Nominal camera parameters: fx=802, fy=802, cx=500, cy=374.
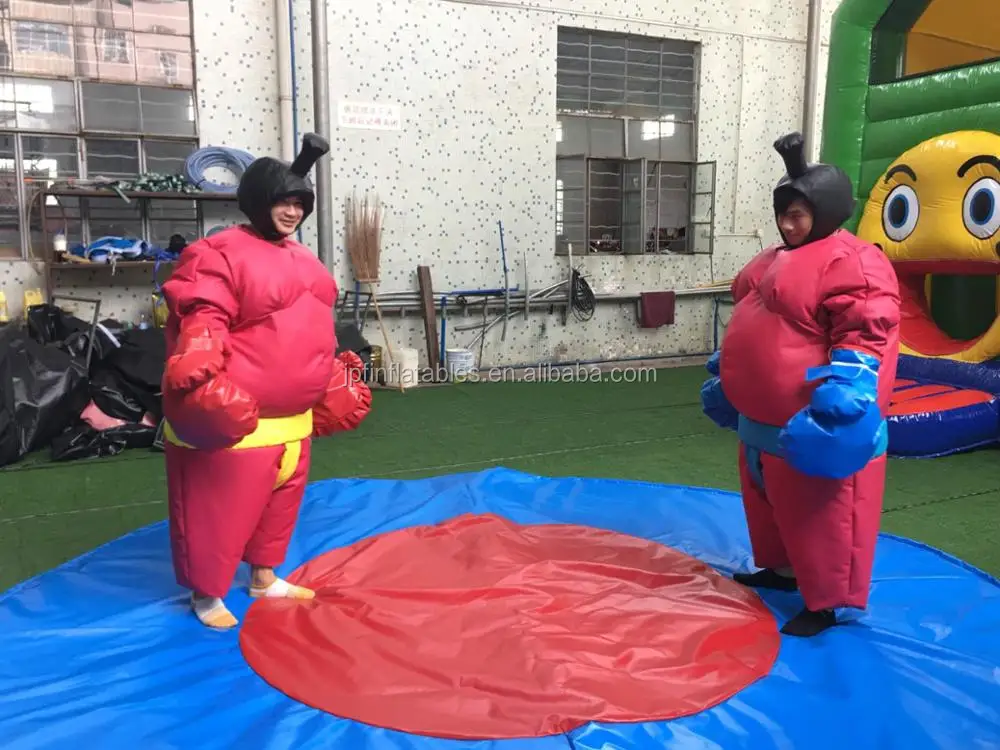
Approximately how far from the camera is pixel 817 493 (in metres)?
2.26

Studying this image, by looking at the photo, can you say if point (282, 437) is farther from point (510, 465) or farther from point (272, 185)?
point (510, 465)

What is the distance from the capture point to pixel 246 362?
2.27m

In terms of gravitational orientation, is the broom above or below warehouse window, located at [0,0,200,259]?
below

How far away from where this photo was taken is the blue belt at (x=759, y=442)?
225 centimetres

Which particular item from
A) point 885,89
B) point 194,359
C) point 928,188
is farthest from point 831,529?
point 885,89

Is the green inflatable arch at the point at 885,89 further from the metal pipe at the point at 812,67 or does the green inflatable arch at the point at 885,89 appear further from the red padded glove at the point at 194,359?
the red padded glove at the point at 194,359

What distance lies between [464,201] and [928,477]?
14.7 ft

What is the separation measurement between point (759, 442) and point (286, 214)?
156cm

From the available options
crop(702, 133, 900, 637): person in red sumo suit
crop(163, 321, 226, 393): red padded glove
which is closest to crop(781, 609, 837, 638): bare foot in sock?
crop(702, 133, 900, 637): person in red sumo suit

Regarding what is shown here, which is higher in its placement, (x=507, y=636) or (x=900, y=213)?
(x=900, y=213)

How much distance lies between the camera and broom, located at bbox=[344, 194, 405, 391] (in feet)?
21.9

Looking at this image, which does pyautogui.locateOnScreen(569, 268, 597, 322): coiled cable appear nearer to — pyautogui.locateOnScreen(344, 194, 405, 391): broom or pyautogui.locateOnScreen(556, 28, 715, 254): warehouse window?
pyautogui.locateOnScreen(556, 28, 715, 254): warehouse window

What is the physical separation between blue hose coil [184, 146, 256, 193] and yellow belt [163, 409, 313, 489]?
4099mm

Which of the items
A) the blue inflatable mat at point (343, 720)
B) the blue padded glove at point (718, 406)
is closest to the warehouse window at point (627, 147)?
the blue padded glove at point (718, 406)
